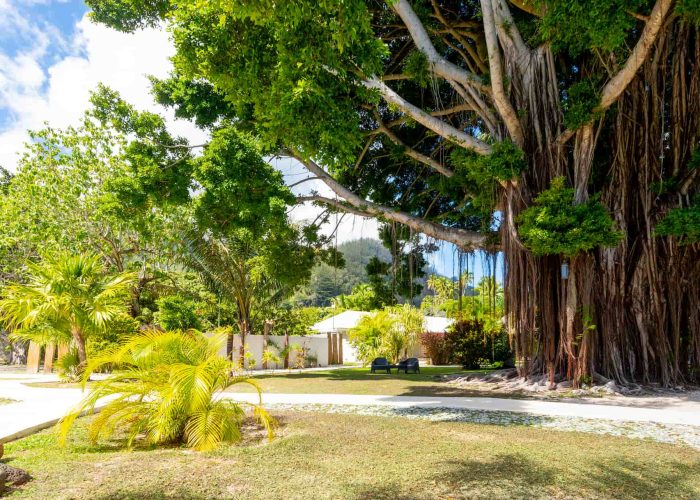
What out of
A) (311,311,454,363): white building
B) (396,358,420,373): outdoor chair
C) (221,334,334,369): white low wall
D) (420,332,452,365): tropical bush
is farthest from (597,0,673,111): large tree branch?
(311,311,454,363): white building

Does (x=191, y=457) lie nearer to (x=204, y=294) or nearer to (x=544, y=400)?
(x=544, y=400)

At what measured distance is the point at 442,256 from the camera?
13.5 m

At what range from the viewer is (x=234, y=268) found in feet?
58.0

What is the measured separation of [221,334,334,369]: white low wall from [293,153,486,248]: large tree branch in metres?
7.67

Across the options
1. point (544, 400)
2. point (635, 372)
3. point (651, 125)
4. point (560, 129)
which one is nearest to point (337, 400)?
point (544, 400)

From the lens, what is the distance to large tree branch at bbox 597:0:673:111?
8.23 m

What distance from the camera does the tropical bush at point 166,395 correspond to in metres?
5.26

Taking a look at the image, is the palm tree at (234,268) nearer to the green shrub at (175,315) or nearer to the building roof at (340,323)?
the green shrub at (175,315)

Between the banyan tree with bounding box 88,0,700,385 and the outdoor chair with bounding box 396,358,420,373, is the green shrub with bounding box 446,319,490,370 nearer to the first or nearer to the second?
the outdoor chair with bounding box 396,358,420,373

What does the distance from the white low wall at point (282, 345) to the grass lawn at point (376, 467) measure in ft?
42.9

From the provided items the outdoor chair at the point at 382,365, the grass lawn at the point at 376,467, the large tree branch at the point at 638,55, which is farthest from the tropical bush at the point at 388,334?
the grass lawn at the point at 376,467

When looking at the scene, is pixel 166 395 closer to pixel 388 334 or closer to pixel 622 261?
pixel 622 261

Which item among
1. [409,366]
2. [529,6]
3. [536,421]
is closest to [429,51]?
[529,6]

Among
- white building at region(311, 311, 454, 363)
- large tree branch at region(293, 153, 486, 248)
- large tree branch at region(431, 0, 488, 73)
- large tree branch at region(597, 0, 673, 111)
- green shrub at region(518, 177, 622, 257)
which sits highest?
large tree branch at region(431, 0, 488, 73)
